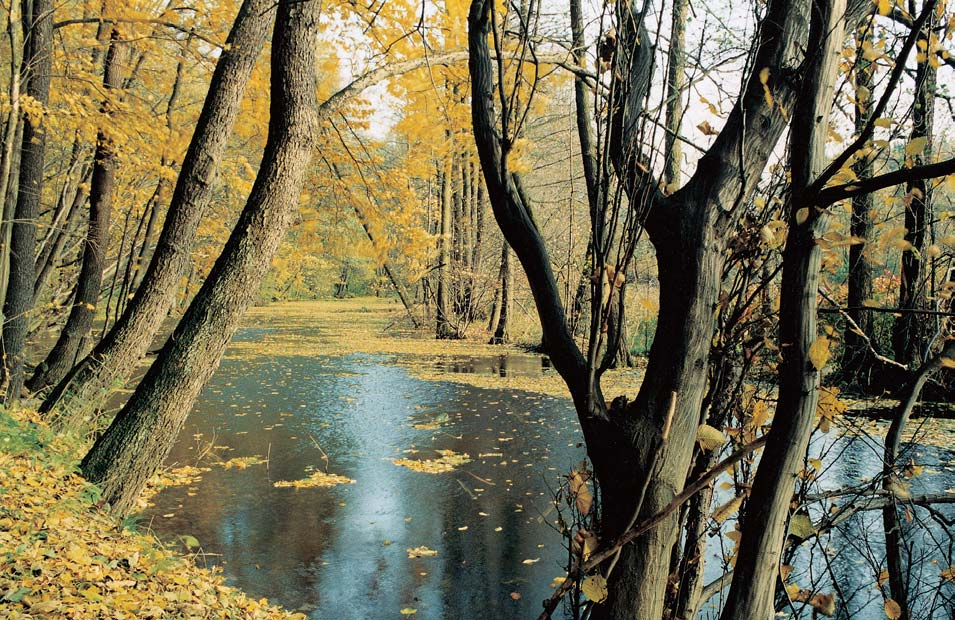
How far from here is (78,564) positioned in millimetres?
3295

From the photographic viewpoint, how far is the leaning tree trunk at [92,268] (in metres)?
8.31

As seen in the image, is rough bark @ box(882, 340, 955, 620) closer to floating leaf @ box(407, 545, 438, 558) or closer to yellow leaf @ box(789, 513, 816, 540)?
yellow leaf @ box(789, 513, 816, 540)

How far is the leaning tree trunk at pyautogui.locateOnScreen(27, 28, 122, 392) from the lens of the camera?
27.3 feet

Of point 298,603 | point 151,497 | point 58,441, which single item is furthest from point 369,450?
point 298,603

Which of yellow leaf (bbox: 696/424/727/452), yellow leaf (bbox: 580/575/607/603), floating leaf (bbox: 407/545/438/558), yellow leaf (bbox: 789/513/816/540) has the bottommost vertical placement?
floating leaf (bbox: 407/545/438/558)

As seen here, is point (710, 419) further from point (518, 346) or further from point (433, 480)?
point (518, 346)

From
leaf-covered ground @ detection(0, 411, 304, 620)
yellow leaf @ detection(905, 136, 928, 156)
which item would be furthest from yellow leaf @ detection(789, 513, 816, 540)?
leaf-covered ground @ detection(0, 411, 304, 620)

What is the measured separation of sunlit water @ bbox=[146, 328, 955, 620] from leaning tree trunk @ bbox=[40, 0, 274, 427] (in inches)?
47.2

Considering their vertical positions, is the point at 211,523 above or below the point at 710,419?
below

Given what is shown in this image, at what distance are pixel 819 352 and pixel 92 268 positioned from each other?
8953mm

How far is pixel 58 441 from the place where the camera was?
5.60 m

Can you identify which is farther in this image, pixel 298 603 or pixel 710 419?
pixel 298 603

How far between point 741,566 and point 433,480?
5145mm

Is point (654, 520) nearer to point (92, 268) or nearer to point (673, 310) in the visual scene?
point (673, 310)
